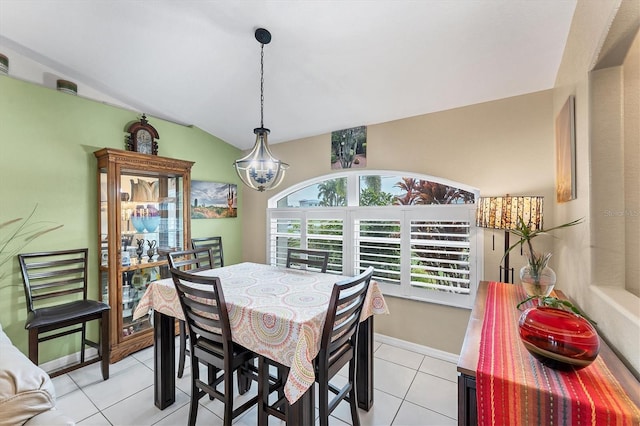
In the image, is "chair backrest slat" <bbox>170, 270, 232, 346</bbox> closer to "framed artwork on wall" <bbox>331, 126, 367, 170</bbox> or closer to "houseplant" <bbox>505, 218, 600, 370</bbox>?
"houseplant" <bbox>505, 218, 600, 370</bbox>

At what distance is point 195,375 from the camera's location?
68.6 inches

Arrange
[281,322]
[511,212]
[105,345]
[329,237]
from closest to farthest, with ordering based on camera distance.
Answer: [281,322], [511,212], [105,345], [329,237]

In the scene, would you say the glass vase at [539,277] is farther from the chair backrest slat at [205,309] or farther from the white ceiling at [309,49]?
A: the chair backrest slat at [205,309]

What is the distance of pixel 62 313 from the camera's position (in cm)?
224

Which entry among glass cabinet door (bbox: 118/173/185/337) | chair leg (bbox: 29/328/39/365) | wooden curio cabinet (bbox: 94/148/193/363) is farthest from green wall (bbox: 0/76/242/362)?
chair leg (bbox: 29/328/39/365)

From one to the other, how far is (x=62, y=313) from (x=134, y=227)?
37.4 inches

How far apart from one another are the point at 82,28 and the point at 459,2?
8.61ft

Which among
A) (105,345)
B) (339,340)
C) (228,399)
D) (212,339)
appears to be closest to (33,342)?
(105,345)

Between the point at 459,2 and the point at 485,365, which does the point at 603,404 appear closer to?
the point at 485,365

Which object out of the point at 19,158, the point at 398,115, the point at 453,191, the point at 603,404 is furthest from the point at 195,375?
the point at 398,115

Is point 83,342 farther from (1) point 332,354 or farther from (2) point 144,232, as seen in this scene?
(1) point 332,354

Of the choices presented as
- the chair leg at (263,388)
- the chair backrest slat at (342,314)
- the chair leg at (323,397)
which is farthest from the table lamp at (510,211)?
the chair leg at (263,388)

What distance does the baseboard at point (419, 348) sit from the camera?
8.58 ft

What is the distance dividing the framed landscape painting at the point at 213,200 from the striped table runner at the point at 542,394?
3.45 m
